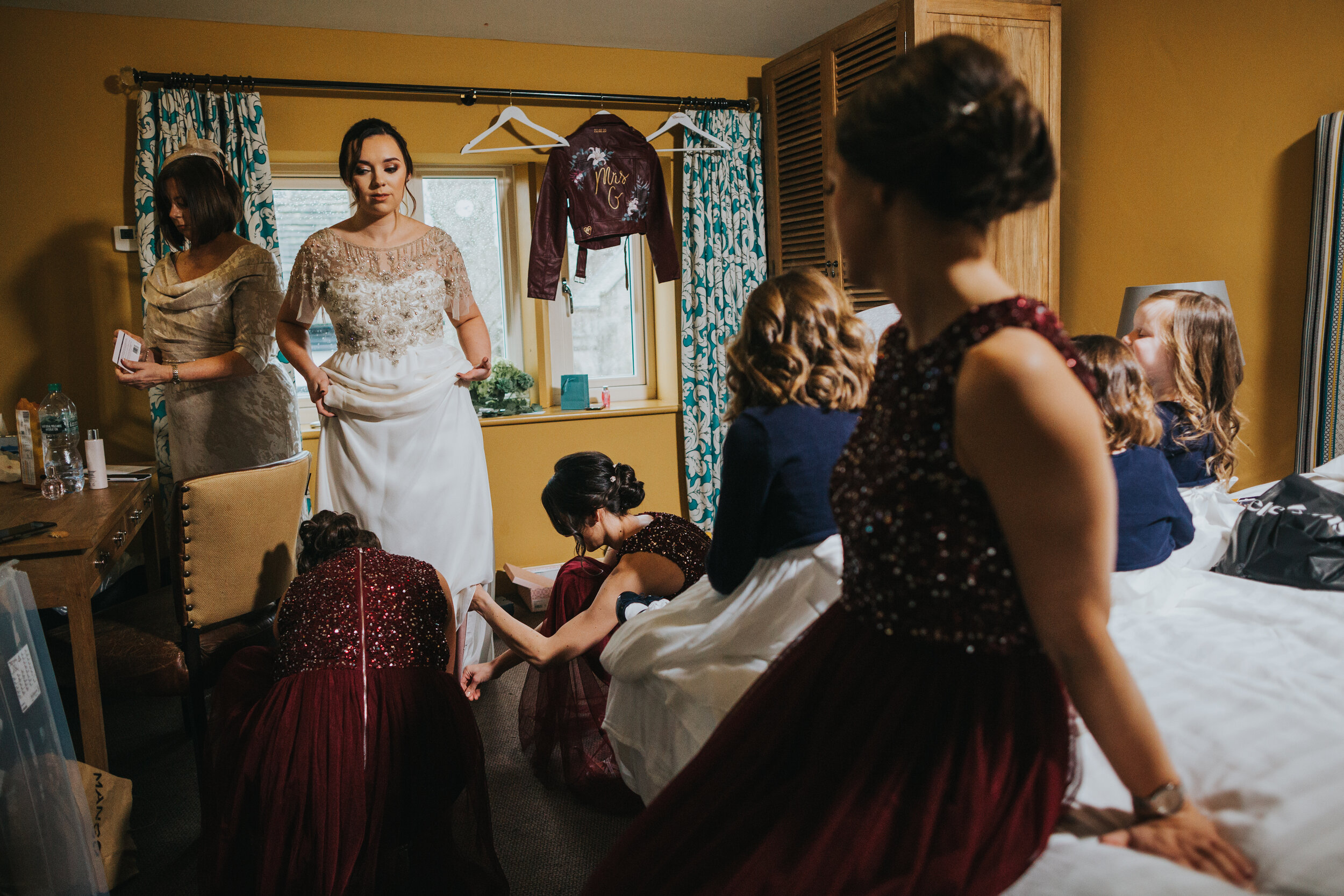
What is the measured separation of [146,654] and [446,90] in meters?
2.66

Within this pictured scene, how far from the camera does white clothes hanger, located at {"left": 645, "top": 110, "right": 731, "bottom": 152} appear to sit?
4125 millimetres

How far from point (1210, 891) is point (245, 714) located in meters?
1.59

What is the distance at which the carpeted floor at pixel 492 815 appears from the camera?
6.26 ft

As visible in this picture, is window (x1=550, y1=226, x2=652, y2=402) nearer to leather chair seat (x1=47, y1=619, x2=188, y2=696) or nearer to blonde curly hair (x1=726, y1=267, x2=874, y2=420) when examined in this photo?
leather chair seat (x1=47, y1=619, x2=188, y2=696)

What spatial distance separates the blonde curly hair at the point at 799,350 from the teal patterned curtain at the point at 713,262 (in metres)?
2.74

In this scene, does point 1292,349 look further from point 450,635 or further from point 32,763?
point 32,763

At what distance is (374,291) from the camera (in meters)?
2.65

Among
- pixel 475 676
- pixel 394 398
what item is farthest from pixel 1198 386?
pixel 394 398

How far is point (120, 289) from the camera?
353cm

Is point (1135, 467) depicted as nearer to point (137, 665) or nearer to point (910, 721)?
point (910, 721)

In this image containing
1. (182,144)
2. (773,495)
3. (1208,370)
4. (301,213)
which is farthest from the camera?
(301,213)

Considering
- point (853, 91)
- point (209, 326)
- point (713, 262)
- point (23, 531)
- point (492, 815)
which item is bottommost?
point (492, 815)

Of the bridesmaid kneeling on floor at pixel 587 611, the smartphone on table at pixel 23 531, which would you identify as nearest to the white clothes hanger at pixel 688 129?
the bridesmaid kneeling on floor at pixel 587 611

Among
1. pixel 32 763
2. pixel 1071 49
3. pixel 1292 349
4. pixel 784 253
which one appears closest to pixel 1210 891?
pixel 32 763
